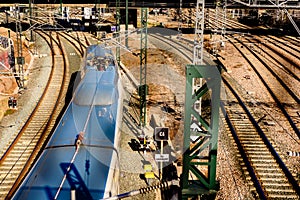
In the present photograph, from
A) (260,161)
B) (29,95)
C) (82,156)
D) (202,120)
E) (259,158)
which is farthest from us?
(29,95)

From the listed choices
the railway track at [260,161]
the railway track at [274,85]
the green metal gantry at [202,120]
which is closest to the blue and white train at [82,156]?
the green metal gantry at [202,120]

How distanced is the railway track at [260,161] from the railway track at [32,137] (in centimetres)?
797

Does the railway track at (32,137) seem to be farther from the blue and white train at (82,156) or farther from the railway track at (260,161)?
the railway track at (260,161)

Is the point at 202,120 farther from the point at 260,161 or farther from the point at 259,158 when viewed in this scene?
the point at 259,158

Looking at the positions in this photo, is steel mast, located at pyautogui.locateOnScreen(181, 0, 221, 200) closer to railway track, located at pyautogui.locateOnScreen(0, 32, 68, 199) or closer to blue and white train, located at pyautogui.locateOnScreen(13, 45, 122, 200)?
blue and white train, located at pyautogui.locateOnScreen(13, 45, 122, 200)

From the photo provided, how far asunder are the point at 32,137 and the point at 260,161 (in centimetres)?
948

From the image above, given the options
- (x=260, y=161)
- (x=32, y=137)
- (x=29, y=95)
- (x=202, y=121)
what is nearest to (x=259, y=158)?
(x=260, y=161)

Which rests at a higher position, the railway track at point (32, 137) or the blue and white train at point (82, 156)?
the blue and white train at point (82, 156)

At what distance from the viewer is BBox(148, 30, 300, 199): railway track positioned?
41.5 ft

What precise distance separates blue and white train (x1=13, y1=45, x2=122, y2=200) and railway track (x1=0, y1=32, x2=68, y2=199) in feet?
9.55

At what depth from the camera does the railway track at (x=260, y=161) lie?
41.5 ft

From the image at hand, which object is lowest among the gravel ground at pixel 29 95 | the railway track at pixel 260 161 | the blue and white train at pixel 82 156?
the railway track at pixel 260 161

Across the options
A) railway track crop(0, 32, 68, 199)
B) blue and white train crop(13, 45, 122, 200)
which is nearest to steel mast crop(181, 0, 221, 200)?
blue and white train crop(13, 45, 122, 200)

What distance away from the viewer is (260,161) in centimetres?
1463
